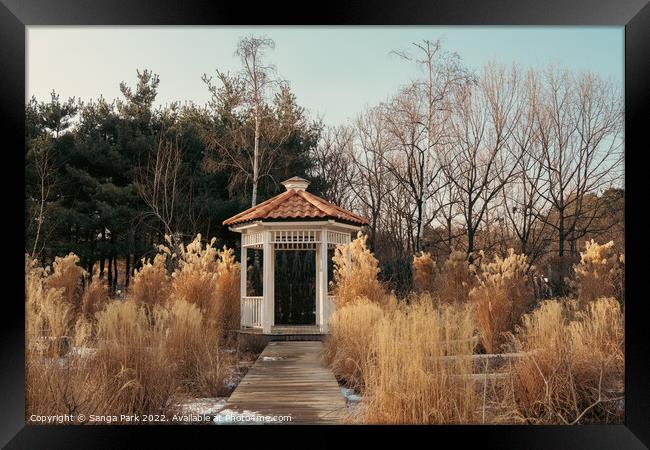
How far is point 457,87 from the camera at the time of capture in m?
9.60

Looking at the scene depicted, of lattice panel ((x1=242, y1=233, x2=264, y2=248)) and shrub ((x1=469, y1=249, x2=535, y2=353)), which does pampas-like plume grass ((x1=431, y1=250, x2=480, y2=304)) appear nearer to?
shrub ((x1=469, y1=249, x2=535, y2=353))

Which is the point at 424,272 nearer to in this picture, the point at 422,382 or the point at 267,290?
the point at 267,290

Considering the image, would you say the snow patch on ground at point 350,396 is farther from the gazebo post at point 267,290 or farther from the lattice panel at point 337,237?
the lattice panel at point 337,237

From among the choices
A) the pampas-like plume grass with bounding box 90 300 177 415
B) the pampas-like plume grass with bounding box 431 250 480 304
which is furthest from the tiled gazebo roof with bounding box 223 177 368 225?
the pampas-like plume grass with bounding box 90 300 177 415

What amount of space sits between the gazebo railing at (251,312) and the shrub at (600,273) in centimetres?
500

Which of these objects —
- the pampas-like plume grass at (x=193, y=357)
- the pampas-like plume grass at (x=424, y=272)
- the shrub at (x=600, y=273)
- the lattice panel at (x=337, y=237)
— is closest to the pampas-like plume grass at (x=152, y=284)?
the pampas-like plume grass at (x=193, y=357)

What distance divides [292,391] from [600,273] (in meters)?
4.76

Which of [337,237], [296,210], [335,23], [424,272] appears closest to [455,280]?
→ [424,272]

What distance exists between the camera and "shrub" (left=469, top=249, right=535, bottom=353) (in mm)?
7590

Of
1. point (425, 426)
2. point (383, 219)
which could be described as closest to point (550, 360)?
point (425, 426)

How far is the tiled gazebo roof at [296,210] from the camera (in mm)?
8898

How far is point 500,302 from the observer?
7684mm

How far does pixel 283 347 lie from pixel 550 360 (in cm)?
410

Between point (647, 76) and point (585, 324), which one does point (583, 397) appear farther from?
point (647, 76)
